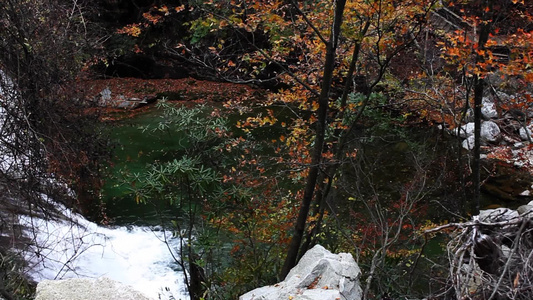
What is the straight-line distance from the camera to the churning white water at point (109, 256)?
6.47 meters

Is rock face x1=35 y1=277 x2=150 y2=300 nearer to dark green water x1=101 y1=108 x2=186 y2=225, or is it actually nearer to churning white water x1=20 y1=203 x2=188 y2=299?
dark green water x1=101 y1=108 x2=186 y2=225

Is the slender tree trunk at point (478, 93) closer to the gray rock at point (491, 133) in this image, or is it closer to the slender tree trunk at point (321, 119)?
the slender tree trunk at point (321, 119)

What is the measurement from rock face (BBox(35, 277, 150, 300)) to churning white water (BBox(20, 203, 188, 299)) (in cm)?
167

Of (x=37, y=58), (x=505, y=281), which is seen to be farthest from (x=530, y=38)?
(x=37, y=58)

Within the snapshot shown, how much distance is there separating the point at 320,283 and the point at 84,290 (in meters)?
2.48

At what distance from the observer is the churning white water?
21.2 feet

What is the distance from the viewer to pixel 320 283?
342 centimetres

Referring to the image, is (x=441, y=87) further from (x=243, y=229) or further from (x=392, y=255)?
→ (x=243, y=229)

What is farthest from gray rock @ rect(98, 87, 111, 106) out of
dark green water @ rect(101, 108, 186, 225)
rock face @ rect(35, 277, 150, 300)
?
rock face @ rect(35, 277, 150, 300)

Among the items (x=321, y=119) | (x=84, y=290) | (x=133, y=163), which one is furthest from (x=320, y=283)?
(x=133, y=163)

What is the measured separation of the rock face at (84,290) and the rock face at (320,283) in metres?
1.57

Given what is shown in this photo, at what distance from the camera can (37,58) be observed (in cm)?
661

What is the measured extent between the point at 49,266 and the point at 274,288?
4.53m

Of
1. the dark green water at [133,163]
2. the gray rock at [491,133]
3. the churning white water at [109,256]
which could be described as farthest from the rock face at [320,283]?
the gray rock at [491,133]
